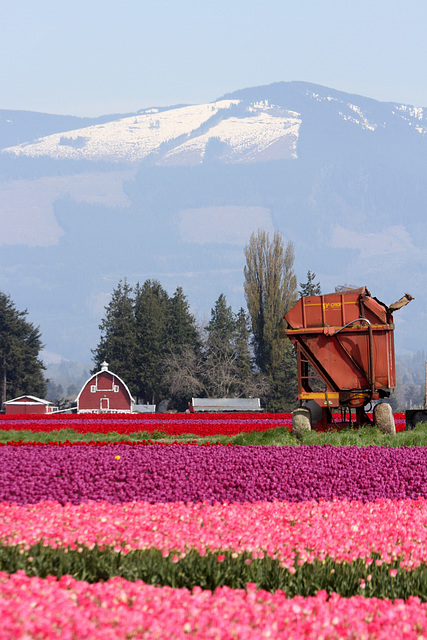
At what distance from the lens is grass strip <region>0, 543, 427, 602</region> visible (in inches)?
247

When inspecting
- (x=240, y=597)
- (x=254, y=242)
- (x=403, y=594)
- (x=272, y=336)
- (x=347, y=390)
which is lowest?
(x=403, y=594)

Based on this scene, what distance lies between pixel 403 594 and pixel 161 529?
2547mm

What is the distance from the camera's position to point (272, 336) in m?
75.3

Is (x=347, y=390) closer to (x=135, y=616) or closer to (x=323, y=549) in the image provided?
(x=323, y=549)

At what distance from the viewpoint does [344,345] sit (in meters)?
18.4

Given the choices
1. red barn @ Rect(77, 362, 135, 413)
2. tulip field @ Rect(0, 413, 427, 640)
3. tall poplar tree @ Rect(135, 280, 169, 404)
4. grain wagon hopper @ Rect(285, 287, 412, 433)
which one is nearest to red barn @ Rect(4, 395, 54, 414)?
red barn @ Rect(77, 362, 135, 413)

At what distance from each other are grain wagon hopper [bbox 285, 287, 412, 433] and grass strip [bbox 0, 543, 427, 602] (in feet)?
38.0

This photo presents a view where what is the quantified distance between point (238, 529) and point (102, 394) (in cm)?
5931

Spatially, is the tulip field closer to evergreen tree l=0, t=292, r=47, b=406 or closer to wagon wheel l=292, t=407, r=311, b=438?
wagon wheel l=292, t=407, r=311, b=438

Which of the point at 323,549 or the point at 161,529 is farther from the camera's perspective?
the point at 161,529

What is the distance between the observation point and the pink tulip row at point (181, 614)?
4.20m

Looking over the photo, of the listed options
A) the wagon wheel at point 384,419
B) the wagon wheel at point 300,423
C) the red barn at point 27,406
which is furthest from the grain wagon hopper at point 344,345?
the red barn at point 27,406

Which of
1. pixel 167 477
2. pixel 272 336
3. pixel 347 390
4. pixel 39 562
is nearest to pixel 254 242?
pixel 272 336

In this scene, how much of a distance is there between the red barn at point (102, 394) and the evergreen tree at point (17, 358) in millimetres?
22490
